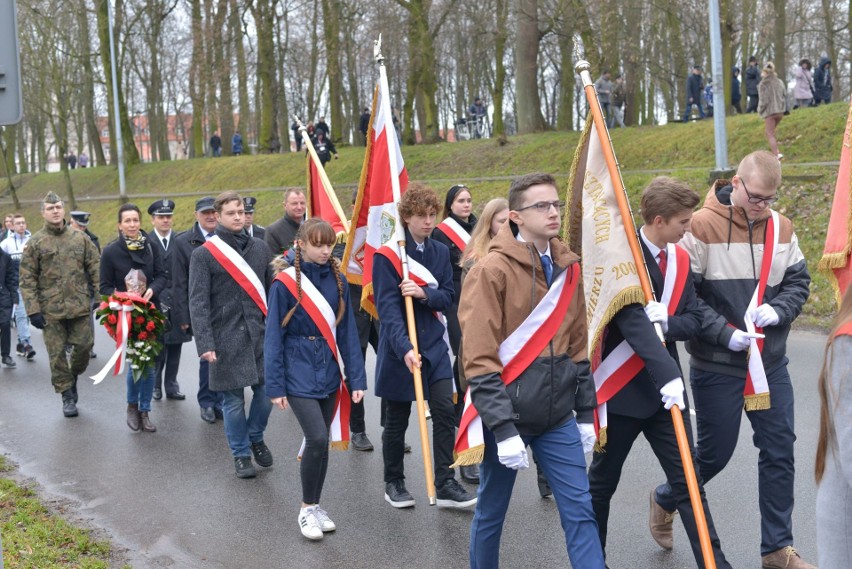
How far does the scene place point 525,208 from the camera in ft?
13.7

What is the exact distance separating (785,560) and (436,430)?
220 centimetres

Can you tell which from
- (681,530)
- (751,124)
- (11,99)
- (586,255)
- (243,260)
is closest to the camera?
(11,99)

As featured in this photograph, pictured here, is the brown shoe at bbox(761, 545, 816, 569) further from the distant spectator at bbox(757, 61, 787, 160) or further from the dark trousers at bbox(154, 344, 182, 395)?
the distant spectator at bbox(757, 61, 787, 160)

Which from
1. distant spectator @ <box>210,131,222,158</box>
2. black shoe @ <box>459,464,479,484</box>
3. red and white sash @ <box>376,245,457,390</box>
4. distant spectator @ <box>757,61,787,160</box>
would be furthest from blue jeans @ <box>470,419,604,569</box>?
distant spectator @ <box>210,131,222,158</box>

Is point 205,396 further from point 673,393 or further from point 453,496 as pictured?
point 673,393

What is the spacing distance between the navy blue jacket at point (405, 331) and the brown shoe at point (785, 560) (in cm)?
Answer: 218

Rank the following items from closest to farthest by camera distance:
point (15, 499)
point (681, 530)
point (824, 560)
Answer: point (824, 560), point (681, 530), point (15, 499)

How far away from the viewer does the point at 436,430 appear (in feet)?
20.5

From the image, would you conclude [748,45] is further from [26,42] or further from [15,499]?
[15,499]

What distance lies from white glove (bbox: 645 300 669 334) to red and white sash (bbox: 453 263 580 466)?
0.52 m

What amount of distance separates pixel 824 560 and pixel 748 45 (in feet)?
121

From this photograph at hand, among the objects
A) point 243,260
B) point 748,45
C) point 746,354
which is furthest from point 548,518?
point 748,45

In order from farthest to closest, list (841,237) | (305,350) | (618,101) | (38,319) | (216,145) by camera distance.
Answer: (216,145) → (618,101) → (38,319) → (305,350) → (841,237)

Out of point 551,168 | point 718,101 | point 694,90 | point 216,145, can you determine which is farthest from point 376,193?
point 216,145
